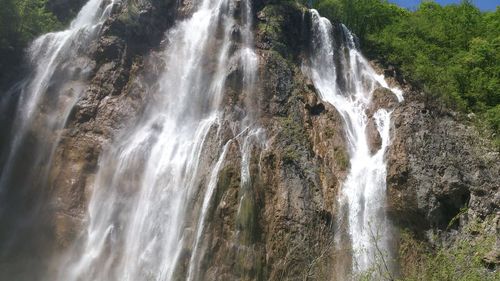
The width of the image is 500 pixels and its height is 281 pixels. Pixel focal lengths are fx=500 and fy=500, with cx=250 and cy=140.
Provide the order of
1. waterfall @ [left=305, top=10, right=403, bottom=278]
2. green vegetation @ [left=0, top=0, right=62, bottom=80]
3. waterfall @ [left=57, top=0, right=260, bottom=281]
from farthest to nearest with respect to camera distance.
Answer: green vegetation @ [left=0, top=0, right=62, bottom=80] → waterfall @ [left=305, top=10, right=403, bottom=278] → waterfall @ [left=57, top=0, right=260, bottom=281]

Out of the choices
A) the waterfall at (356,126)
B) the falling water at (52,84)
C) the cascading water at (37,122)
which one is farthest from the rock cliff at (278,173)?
the falling water at (52,84)

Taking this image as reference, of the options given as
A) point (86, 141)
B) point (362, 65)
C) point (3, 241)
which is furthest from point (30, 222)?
point (362, 65)

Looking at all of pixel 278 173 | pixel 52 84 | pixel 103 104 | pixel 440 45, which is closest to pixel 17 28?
pixel 52 84

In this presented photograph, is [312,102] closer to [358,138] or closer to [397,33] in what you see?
[358,138]

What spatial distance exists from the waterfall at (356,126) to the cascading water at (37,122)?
1163 centimetres

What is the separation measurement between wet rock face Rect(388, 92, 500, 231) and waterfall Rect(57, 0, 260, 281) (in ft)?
19.9

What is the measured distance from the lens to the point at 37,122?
74.1ft

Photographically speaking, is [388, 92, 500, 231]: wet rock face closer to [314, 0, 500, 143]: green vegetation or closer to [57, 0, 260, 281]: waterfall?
[314, 0, 500, 143]: green vegetation

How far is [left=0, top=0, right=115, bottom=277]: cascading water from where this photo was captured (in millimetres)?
20355

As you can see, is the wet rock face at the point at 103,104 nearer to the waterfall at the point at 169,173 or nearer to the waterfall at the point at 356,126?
the waterfall at the point at 169,173

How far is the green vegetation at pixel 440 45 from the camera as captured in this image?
25.4 metres

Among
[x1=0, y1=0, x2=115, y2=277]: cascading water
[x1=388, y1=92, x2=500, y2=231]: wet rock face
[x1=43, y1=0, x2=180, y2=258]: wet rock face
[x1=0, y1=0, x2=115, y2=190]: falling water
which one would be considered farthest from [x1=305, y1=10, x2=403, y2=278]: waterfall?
[x1=0, y1=0, x2=115, y2=277]: cascading water

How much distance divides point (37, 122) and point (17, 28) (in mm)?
6869

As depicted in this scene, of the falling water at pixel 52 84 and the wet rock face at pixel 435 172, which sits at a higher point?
the falling water at pixel 52 84
